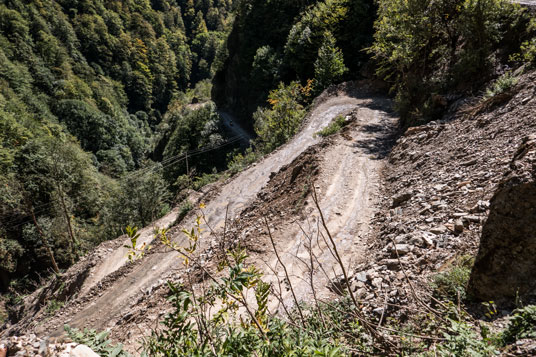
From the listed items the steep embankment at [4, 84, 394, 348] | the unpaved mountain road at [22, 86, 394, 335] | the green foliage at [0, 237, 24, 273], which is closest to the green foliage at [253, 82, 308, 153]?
the steep embankment at [4, 84, 394, 348]

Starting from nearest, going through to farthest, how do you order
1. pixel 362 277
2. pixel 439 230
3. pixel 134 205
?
pixel 362 277 → pixel 439 230 → pixel 134 205

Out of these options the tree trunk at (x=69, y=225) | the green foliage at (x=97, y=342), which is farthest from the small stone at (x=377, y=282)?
the tree trunk at (x=69, y=225)

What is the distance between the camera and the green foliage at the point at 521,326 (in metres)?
2.43

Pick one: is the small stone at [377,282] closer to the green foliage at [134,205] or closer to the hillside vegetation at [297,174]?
the hillside vegetation at [297,174]

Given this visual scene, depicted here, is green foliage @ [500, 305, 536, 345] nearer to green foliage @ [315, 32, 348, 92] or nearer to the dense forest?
the dense forest

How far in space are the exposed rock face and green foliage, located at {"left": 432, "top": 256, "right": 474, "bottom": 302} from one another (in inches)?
10.2

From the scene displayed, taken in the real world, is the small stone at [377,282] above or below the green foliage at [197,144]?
below

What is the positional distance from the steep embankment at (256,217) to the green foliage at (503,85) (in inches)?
172

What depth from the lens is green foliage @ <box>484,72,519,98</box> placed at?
9.06 meters

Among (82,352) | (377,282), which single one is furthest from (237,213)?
(82,352)

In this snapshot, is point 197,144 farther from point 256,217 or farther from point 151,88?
point 151,88

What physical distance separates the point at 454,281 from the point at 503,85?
28.7ft

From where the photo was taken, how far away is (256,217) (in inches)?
402

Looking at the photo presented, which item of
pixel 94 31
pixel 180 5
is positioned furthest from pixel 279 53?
pixel 180 5
